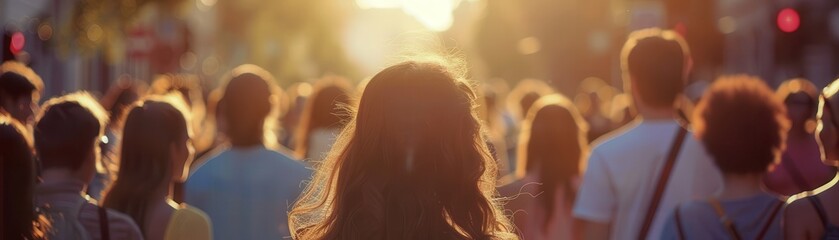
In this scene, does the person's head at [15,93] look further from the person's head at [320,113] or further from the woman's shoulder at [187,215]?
the person's head at [320,113]

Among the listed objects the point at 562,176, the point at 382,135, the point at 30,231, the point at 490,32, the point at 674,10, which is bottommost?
the point at 490,32

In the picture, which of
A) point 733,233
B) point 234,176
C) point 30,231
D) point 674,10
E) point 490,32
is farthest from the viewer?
point 490,32

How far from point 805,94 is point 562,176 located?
1.34 meters

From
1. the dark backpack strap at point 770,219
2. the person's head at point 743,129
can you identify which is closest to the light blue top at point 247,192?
the person's head at point 743,129

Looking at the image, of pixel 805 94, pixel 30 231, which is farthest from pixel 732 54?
pixel 30 231

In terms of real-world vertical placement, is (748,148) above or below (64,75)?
above

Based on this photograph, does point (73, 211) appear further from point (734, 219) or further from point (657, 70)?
point (657, 70)

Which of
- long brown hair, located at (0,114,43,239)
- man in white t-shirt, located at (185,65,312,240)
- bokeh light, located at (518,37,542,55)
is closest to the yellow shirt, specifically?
long brown hair, located at (0,114,43,239)

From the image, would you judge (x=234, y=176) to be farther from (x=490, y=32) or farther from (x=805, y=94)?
(x=490, y=32)

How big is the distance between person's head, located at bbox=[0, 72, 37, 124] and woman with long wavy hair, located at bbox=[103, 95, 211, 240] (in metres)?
1.73

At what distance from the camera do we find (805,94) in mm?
7738

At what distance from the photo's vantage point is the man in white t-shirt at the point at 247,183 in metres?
6.67

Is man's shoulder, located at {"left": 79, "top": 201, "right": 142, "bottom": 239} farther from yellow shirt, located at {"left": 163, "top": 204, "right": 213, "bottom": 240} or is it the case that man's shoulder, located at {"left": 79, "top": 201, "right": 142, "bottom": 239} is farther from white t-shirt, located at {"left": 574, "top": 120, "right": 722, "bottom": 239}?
white t-shirt, located at {"left": 574, "top": 120, "right": 722, "bottom": 239}

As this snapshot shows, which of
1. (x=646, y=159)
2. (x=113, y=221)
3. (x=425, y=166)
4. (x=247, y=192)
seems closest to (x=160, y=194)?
(x=113, y=221)
